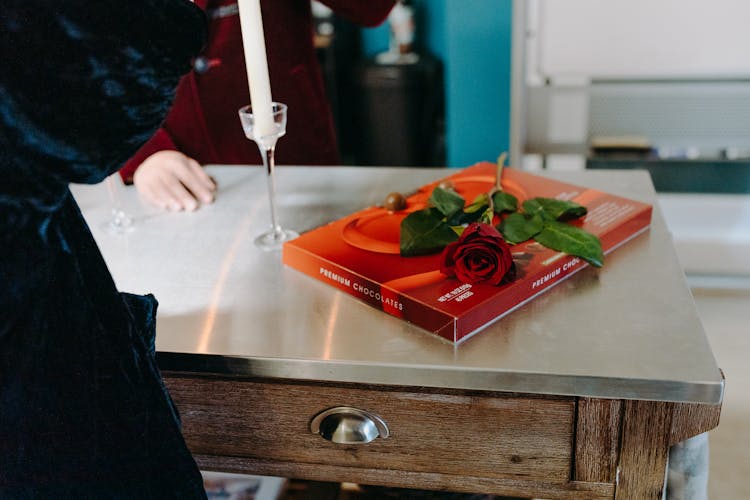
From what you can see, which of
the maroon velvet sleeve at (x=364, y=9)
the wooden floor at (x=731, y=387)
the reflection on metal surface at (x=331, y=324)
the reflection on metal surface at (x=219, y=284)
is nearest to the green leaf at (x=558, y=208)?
the reflection on metal surface at (x=331, y=324)

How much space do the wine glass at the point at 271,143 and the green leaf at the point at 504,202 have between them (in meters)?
0.29

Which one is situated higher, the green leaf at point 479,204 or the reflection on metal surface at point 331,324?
the green leaf at point 479,204

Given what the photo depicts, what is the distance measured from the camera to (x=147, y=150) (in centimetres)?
146

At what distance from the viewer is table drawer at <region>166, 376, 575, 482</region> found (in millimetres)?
789

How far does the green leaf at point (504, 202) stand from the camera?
100cm

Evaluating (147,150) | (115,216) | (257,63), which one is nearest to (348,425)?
(257,63)

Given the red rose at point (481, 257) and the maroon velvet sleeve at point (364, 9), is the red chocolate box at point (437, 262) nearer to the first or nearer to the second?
the red rose at point (481, 257)

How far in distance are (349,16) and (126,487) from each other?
1101 mm

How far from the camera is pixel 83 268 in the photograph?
0.68 meters

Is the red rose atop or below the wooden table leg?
atop

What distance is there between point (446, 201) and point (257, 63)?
0.30m

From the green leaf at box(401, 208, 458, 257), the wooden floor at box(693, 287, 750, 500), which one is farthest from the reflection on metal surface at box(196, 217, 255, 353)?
the wooden floor at box(693, 287, 750, 500)

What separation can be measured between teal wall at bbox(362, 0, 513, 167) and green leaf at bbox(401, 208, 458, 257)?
201cm

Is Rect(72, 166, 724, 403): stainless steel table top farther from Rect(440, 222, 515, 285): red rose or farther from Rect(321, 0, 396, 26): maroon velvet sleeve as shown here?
Rect(321, 0, 396, 26): maroon velvet sleeve
